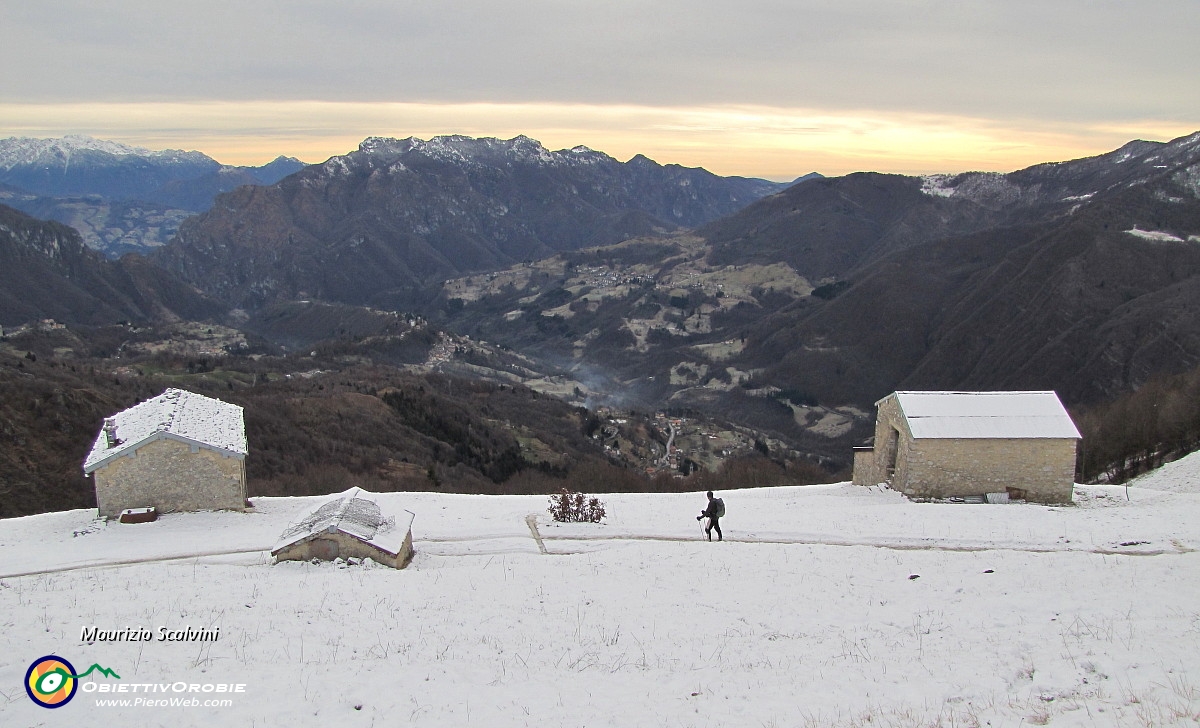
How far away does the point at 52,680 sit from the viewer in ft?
35.2

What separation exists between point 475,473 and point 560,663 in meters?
45.3

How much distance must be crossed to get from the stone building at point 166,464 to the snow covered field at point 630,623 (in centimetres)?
69

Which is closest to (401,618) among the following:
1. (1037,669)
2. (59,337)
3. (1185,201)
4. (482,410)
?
(1037,669)

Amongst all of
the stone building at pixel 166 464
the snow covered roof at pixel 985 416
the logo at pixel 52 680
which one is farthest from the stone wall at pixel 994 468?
the logo at pixel 52 680

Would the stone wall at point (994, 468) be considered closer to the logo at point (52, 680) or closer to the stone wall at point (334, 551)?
the stone wall at point (334, 551)

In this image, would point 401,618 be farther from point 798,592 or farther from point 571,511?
point 571,511

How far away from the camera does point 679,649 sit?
13.4 metres

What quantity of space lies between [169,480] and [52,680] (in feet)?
46.0

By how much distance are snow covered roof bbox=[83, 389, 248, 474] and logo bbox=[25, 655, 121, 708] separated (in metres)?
13.1

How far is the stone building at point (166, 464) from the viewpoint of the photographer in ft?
76.0

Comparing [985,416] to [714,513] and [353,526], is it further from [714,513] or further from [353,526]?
[353,526]

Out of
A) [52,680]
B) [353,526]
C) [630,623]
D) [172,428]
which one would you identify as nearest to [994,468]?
[630,623]

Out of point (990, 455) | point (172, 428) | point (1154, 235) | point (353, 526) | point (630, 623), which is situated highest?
point (1154, 235)

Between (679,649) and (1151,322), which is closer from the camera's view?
(679,649)
